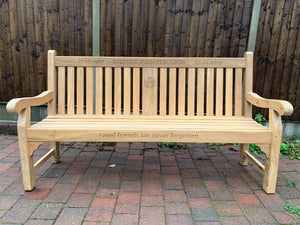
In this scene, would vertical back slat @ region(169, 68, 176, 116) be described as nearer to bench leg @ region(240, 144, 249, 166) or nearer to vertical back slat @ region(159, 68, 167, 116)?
vertical back slat @ region(159, 68, 167, 116)

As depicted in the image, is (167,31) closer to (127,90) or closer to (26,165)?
(127,90)

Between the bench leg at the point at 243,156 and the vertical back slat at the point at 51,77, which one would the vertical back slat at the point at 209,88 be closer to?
the bench leg at the point at 243,156

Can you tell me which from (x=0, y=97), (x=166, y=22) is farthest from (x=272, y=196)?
(x=0, y=97)

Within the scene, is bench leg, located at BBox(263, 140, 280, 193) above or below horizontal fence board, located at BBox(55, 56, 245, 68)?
below

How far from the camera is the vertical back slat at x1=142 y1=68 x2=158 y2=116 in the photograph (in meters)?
2.33

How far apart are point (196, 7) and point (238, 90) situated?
1397 millimetres

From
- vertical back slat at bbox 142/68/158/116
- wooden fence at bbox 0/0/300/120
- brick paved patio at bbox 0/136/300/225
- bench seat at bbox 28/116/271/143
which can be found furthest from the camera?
wooden fence at bbox 0/0/300/120

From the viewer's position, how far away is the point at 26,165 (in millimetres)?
1790

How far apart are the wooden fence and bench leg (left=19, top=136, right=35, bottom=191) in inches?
68.8

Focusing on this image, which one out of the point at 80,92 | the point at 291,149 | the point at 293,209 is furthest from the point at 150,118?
the point at 291,149

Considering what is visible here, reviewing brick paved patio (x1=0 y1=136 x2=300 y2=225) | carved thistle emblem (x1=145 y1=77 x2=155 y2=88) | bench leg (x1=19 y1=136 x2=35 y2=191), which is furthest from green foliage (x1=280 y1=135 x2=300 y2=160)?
bench leg (x1=19 y1=136 x2=35 y2=191)

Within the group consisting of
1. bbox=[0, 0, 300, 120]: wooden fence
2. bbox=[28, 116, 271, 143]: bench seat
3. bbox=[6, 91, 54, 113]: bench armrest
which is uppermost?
bbox=[0, 0, 300, 120]: wooden fence

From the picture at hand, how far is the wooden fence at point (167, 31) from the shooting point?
2.91 m

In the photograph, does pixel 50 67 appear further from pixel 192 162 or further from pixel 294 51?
pixel 294 51
